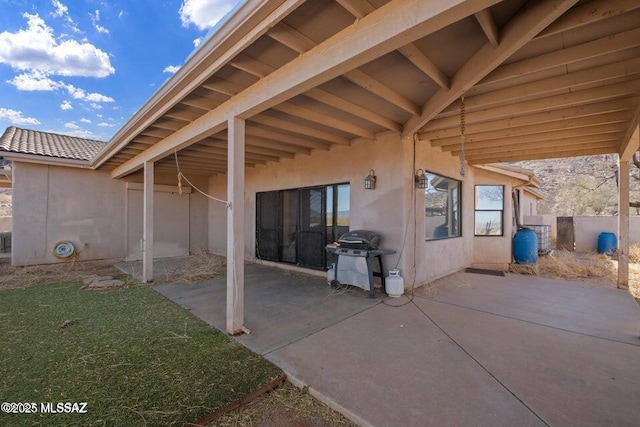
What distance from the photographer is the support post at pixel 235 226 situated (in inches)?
121

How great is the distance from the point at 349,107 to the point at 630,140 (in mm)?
4224

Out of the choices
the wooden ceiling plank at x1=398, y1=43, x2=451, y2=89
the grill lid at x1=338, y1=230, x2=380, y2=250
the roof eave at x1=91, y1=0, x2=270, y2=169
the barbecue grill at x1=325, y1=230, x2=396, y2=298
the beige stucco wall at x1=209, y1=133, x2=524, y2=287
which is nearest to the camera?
the roof eave at x1=91, y1=0, x2=270, y2=169

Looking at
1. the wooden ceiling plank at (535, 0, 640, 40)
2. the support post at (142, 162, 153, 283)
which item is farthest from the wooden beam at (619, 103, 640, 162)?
the support post at (142, 162, 153, 283)

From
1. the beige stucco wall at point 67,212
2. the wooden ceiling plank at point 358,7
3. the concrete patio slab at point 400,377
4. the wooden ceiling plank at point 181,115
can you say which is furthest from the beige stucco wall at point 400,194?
the beige stucco wall at point 67,212

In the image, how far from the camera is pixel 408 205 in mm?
4711

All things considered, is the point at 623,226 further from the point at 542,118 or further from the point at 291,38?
the point at 291,38

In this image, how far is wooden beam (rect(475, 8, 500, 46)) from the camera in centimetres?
202

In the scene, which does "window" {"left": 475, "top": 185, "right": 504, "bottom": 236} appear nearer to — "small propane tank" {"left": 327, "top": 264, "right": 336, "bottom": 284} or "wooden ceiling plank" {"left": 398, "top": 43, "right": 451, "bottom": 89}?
"small propane tank" {"left": 327, "top": 264, "right": 336, "bottom": 284}

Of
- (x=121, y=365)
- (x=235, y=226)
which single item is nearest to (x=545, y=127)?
(x=235, y=226)

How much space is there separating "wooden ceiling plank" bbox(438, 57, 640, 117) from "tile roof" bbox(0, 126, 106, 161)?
26.4ft

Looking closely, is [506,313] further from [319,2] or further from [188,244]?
[188,244]

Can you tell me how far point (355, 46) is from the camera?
2004 mm

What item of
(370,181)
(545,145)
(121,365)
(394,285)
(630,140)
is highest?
(545,145)

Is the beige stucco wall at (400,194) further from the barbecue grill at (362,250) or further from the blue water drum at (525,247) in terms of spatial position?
the blue water drum at (525,247)
